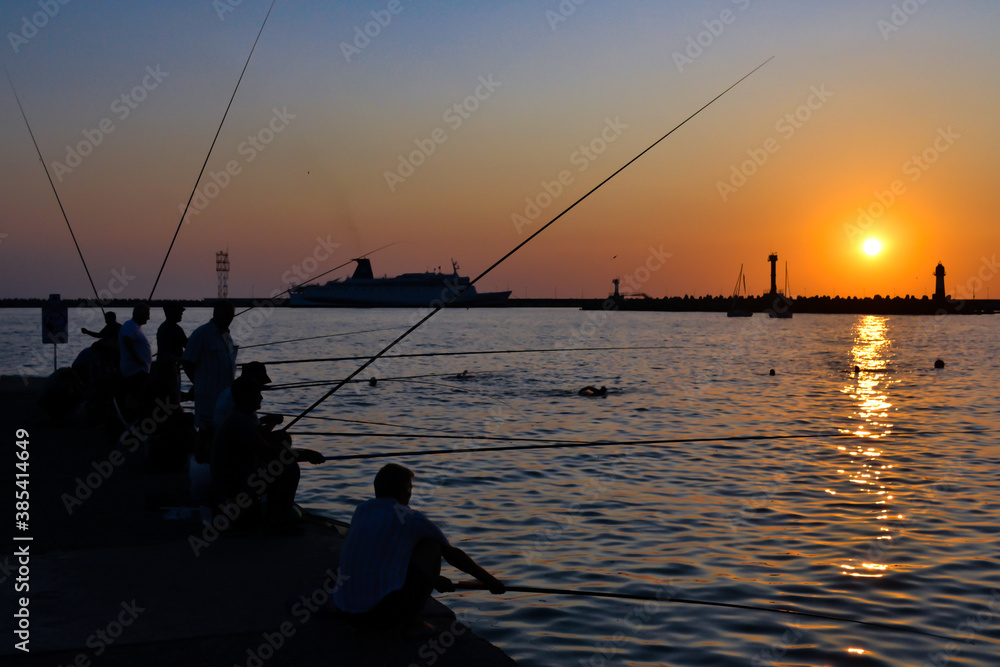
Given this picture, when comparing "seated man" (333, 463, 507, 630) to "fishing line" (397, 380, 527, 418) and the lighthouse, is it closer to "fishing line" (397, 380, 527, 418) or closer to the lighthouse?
"fishing line" (397, 380, 527, 418)

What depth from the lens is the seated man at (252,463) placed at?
6281 mm

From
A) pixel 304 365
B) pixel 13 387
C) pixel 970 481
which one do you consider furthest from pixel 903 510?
pixel 304 365

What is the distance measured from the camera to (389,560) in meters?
4.60

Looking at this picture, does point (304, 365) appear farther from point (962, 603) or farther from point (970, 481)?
point (962, 603)

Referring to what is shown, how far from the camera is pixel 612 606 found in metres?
6.72

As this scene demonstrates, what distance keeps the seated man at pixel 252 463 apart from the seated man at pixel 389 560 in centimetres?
186

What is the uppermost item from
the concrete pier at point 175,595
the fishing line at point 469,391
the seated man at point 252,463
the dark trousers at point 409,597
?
the seated man at point 252,463

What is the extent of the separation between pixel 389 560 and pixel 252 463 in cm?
218

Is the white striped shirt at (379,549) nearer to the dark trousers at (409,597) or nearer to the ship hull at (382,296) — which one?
the dark trousers at (409,597)

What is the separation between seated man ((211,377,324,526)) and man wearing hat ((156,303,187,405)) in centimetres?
342

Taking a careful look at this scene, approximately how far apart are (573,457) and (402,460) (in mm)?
2615

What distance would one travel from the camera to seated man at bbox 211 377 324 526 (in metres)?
6.28

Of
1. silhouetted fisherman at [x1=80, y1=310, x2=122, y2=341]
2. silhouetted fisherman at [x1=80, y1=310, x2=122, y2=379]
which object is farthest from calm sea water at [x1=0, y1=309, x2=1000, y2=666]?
silhouetted fisherman at [x1=80, y1=310, x2=122, y2=341]

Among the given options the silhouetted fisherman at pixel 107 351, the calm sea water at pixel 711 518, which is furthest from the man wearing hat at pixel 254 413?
the silhouetted fisherman at pixel 107 351
